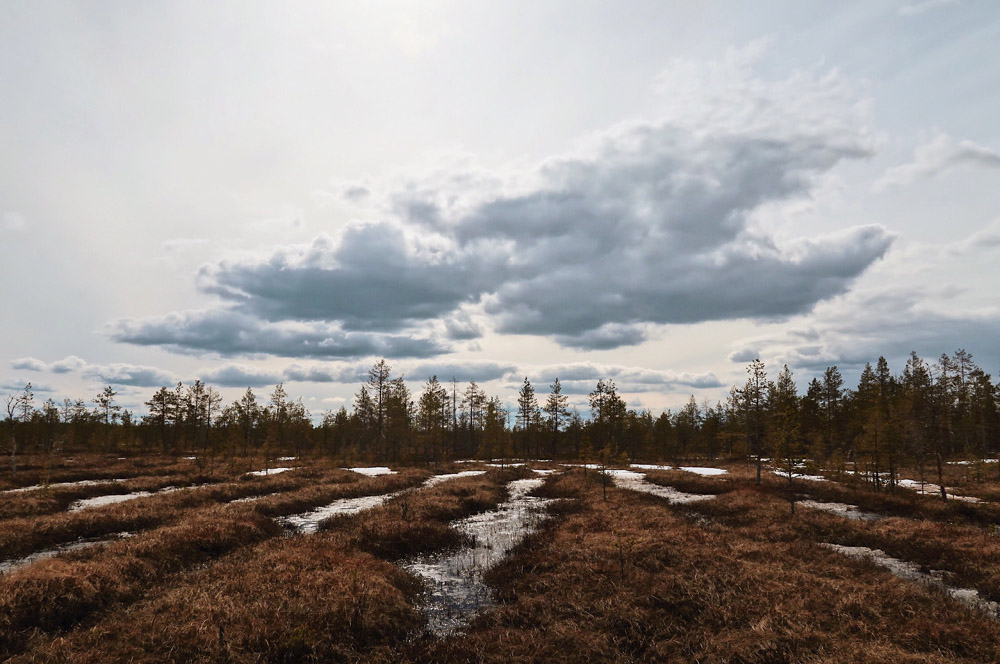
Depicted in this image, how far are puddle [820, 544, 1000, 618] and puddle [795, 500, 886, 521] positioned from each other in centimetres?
693

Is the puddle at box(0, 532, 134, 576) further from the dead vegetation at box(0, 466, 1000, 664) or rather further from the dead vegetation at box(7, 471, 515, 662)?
the dead vegetation at box(7, 471, 515, 662)

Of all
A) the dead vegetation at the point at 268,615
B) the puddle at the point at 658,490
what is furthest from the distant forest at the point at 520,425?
the dead vegetation at the point at 268,615

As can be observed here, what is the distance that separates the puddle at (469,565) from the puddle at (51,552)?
14960 millimetres

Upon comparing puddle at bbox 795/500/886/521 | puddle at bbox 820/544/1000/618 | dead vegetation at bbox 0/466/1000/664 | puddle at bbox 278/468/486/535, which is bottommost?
puddle at bbox 795/500/886/521

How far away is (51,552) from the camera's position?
64.8 ft

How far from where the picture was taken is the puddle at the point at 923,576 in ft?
46.9

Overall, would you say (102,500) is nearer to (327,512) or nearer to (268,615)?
(327,512)

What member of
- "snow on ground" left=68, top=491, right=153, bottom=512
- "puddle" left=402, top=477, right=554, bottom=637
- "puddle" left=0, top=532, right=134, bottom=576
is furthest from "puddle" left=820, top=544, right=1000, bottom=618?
"snow on ground" left=68, top=491, right=153, bottom=512

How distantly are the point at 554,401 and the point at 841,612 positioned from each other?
65694mm

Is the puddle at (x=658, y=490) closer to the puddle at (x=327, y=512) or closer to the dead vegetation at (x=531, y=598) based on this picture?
the dead vegetation at (x=531, y=598)

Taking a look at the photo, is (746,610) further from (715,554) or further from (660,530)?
(660,530)

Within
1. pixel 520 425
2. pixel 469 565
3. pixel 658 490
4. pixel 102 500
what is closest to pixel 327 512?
pixel 469 565

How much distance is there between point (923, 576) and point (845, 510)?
16.0 meters

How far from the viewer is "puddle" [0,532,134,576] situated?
57.3 feet
